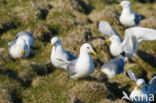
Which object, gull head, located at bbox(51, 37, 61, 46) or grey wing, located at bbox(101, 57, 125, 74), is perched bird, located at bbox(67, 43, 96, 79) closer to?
gull head, located at bbox(51, 37, 61, 46)

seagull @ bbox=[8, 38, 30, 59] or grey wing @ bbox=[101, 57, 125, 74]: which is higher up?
seagull @ bbox=[8, 38, 30, 59]

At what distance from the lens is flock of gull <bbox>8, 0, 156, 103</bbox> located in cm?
639

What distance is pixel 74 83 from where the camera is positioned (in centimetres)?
662

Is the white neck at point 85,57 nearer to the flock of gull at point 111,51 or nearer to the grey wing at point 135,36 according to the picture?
the flock of gull at point 111,51

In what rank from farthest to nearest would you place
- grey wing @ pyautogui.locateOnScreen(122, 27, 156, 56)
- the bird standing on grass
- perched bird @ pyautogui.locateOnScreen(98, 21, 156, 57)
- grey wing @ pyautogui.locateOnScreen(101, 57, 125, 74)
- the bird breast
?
perched bird @ pyautogui.locateOnScreen(98, 21, 156, 57) < grey wing @ pyautogui.locateOnScreen(122, 27, 156, 56) < grey wing @ pyautogui.locateOnScreen(101, 57, 125, 74) < the bird standing on grass < the bird breast

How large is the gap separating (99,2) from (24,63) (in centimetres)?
751

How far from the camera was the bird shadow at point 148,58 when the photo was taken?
9.86m

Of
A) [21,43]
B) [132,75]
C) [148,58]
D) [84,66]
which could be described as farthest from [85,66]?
[148,58]

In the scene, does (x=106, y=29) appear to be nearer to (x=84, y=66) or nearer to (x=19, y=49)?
(x=19, y=49)

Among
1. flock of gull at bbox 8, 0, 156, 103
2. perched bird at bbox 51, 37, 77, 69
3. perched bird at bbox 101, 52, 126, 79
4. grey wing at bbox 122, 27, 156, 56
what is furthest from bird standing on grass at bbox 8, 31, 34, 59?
grey wing at bbox 122, 27, 156, 56

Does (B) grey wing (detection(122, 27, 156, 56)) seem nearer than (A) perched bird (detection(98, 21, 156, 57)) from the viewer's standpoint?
Yes

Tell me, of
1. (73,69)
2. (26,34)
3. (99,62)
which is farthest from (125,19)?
(73,69)

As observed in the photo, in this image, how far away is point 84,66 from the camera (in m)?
6.32

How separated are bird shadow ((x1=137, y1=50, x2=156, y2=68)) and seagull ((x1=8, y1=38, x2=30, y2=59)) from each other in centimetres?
464
